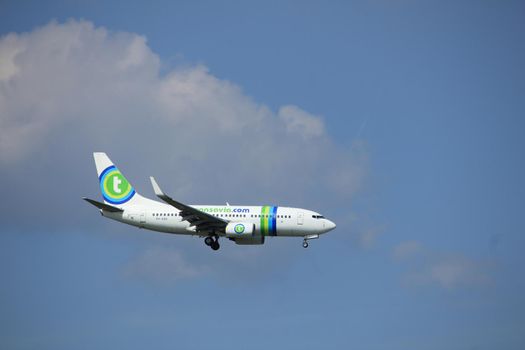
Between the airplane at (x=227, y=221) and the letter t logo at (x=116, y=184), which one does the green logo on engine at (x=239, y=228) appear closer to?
the airplane at (x=227, y=221)

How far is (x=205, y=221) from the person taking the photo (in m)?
72.1

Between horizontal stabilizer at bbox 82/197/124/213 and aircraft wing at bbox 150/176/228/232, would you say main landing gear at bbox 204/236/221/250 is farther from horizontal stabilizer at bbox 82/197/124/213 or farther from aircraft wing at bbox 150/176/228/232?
horizontal stabilizer at bbox 82/197/124/213

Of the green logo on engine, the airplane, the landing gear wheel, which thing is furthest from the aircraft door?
the green logo on engine

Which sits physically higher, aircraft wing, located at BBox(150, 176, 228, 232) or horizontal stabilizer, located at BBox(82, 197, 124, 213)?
horizontal stabilizer, located at BBox(82, 197, 124, 213)

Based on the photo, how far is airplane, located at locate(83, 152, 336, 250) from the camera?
71.9m

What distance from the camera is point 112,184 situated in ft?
257

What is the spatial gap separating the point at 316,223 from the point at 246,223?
6.28m

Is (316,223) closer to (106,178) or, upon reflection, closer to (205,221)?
(205,221)

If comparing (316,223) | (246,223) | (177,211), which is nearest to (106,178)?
(177,211)

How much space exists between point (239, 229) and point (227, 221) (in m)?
1.74

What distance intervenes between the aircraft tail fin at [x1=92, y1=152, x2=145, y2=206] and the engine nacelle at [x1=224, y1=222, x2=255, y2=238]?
965 centimetres

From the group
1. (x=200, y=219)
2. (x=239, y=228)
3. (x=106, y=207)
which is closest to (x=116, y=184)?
(x=106, y=207)

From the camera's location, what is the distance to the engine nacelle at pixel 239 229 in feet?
234

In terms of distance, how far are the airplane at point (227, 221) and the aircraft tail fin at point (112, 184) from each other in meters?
1.69
